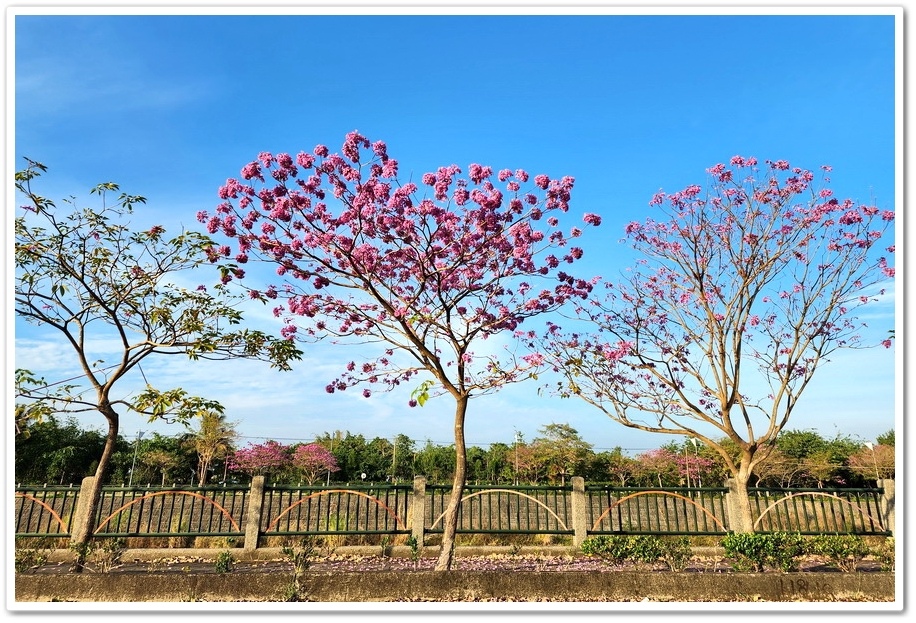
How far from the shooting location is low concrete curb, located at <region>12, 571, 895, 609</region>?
5.34 metres

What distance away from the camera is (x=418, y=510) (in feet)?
31.6

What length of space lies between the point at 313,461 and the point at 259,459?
305cm

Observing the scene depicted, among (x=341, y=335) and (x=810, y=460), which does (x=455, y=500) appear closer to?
(x=341, y=335)

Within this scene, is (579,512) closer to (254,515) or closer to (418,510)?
(418,510)

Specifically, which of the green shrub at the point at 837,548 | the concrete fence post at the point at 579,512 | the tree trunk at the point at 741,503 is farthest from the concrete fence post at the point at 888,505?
the concrete fence post at the point at 579,512

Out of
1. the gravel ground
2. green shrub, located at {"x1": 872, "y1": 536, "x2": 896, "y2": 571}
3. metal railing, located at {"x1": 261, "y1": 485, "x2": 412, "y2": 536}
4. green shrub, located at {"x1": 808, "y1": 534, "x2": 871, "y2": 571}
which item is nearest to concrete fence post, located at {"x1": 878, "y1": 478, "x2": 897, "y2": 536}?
the gravel ground

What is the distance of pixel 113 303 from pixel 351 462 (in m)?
27.7

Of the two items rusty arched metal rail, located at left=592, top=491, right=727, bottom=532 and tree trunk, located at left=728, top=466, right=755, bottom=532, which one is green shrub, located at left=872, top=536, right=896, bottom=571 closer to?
tree trunk, located at left=728, top=466, right=755, bottom=532

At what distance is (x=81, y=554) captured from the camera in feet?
21.2

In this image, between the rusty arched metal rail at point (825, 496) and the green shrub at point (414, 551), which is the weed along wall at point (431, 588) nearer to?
the green shrub at point (414, 551)

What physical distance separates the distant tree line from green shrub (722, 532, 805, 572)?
64.4ft

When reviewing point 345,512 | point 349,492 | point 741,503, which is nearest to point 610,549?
point 741,503

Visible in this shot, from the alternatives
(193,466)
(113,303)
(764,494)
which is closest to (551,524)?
(764,494)
